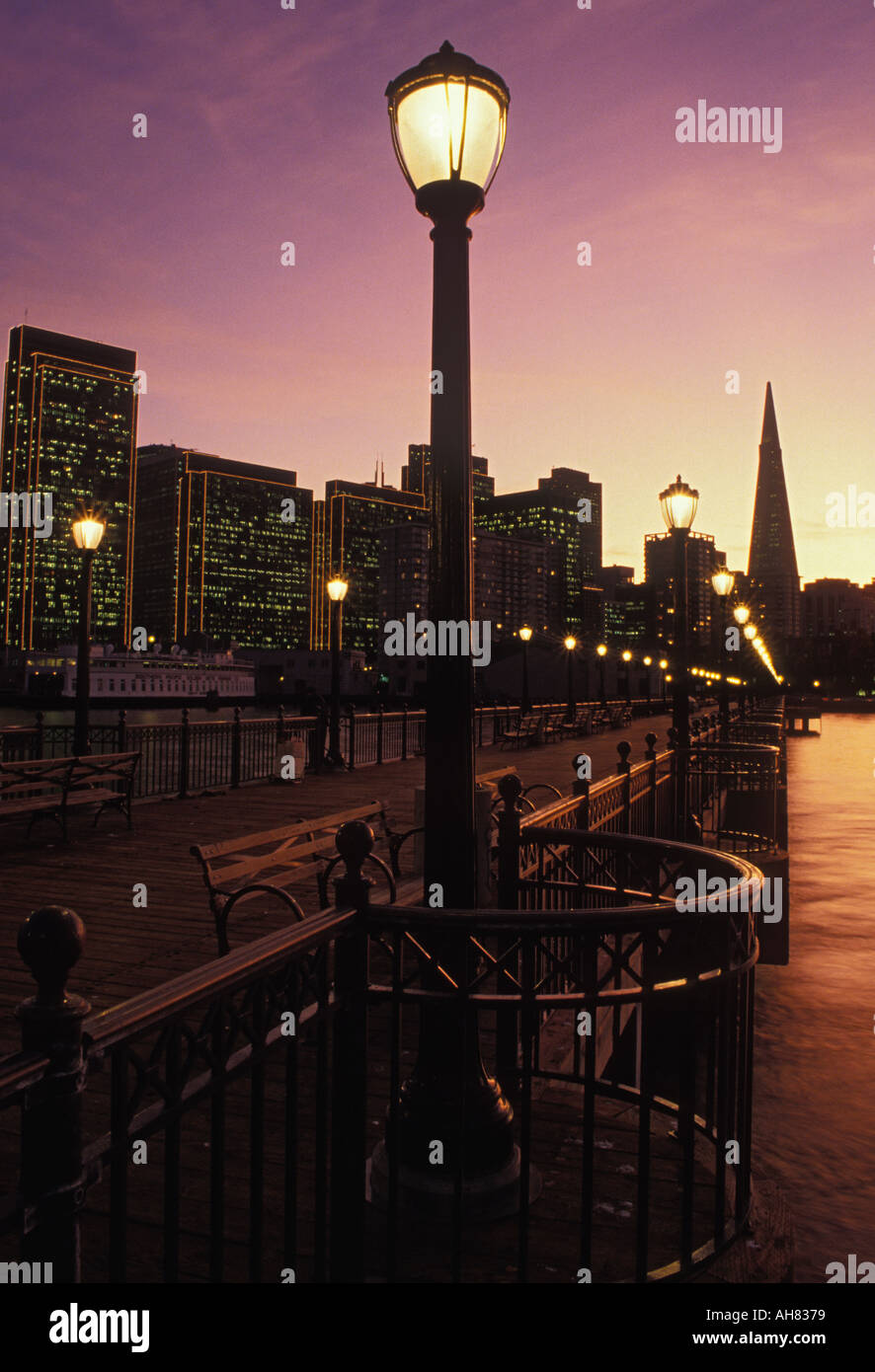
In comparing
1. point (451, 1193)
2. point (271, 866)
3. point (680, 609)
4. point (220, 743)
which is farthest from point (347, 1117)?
point (220, 743)

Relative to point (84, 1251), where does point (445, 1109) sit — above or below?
above

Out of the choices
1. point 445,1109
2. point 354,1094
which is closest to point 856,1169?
point 445,1109

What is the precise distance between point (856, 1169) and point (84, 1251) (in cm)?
590

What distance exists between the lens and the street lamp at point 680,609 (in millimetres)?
14703

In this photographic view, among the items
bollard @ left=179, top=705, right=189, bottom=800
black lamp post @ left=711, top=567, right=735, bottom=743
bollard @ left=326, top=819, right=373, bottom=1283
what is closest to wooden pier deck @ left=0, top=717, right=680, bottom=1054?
bollard @ left=179, top=705, right=189, bottom=800

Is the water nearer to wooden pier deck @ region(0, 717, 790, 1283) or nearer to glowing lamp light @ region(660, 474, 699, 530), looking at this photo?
glowing lamp light @ region(660, 474, 699, 530)

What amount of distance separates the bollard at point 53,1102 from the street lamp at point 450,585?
77.6 inches

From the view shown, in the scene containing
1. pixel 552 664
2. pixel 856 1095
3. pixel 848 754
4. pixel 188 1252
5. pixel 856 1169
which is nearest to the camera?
pixel 188 1252

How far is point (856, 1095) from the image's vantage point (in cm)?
838

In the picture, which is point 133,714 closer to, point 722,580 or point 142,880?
point 722,580

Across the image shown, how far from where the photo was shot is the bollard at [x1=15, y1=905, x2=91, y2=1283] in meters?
1.93

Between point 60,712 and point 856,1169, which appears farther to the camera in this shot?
point 60,712

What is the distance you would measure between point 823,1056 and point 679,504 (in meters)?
9.08
